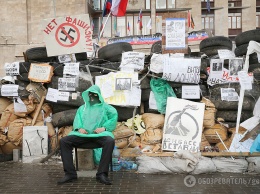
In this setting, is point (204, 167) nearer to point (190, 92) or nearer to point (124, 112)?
point (190, 92)

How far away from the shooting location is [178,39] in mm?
7703

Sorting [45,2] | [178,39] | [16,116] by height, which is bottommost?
[16,116]

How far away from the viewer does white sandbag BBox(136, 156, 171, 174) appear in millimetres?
5867

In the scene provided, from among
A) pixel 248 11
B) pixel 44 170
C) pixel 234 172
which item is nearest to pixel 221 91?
pixel 234 172

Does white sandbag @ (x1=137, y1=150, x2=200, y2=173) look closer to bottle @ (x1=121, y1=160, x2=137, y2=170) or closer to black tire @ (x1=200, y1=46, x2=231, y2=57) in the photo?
bottle @ (x1=121, y1=160, x2=137, y2=170)

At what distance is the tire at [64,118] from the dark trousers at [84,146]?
6.75ft

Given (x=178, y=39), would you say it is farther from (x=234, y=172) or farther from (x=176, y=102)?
(x=234, y=172)

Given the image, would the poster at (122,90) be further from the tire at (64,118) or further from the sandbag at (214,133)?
the sandbag at (214,133)

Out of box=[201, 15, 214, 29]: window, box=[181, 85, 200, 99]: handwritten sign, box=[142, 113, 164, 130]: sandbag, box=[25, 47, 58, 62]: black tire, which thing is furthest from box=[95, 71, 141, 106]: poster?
box=[201, 15, 214, 29]: window

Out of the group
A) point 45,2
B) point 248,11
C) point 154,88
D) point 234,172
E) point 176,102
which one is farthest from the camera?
point 248,11

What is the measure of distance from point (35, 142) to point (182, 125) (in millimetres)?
3085

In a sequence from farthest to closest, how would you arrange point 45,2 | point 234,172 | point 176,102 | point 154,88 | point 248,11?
point 248,11
point 45,2
point 154,88
point 176,102
point 234,172

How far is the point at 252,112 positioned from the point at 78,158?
3.78 m

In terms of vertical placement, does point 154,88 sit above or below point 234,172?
above
